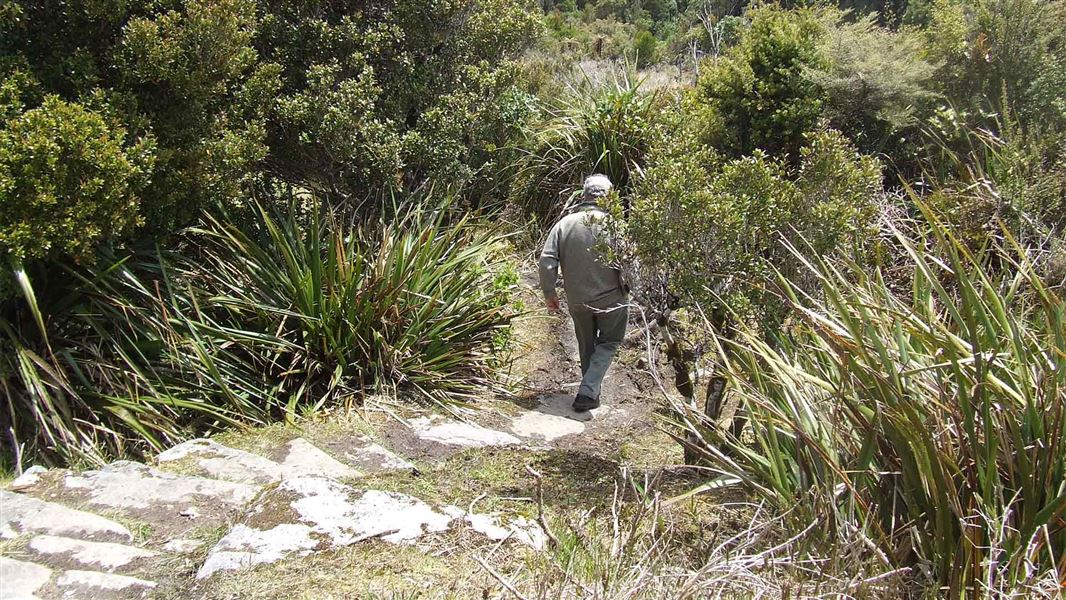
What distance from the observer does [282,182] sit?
7.32 metres

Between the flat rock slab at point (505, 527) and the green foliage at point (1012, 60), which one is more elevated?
the green foliage at point (1012, 60)

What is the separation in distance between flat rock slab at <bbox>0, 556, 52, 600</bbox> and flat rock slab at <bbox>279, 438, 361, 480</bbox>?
1.43 metres

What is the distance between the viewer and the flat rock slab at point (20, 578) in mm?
2834

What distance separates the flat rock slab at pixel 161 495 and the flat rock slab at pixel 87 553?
25cm

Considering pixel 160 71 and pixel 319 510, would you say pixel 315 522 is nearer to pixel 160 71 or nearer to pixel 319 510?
pixel 319 510

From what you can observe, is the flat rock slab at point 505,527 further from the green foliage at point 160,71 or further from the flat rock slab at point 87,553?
the green foliage at point 160,71

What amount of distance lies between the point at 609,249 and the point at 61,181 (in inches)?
120

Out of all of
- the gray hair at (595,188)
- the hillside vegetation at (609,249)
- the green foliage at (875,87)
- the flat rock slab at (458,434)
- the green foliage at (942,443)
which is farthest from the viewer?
the green foliage at (875,87)

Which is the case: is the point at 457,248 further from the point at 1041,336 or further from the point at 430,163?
the point at 1041,336

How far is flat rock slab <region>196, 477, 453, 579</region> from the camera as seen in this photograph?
315 cm

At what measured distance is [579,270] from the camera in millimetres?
6328

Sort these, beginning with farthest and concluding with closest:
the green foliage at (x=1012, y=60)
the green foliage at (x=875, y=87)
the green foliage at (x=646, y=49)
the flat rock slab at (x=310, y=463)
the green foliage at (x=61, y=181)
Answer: the green foliage at (x=646, y=49), the green foliage at (x=875, y=87), the green foliage at (x=1012, y=60), the green foliage at (x=61, y=181), the flat rock slab at (x=310, y=463)

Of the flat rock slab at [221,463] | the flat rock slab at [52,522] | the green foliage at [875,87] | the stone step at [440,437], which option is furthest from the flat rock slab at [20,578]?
the green foliage at [875,87]

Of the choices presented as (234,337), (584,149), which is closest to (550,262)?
(234,337)
